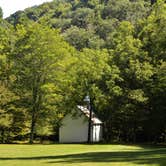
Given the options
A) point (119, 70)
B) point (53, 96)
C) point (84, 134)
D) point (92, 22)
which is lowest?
point (84, 134)

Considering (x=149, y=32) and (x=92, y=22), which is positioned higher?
(x=92, y=22)

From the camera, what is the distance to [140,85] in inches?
2311

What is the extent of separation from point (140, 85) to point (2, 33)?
20455 millimetres

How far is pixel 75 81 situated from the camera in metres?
57.8

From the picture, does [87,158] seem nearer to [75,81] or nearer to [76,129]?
[75,81]

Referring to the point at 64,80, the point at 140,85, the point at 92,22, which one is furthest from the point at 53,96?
the point at 92,22

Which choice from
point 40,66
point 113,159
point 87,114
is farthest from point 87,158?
point 87,114

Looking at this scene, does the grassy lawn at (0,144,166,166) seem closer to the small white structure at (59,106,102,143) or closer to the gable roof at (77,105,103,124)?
the gable roof at (77,105,103,124)

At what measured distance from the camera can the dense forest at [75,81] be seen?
55531mm

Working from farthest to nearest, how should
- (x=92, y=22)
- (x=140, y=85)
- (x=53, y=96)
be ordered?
(x=92, y=22) < (x=140, y=85) < (x=53, y=96)

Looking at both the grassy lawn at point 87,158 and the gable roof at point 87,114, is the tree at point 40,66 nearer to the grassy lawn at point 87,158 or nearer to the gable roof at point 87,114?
the gable roof at point 87,114

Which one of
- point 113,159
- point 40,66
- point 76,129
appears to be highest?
point 40,66

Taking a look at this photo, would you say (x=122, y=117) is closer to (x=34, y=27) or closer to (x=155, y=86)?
(x=155, y=86)

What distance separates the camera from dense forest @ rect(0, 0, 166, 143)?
182ft
